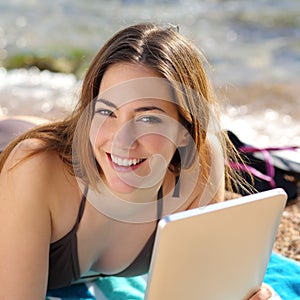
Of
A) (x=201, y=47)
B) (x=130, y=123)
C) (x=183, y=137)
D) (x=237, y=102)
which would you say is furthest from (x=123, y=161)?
(x=237, y=102)

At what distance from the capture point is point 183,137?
1890 mm

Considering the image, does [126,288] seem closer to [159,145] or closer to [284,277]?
[284,277]

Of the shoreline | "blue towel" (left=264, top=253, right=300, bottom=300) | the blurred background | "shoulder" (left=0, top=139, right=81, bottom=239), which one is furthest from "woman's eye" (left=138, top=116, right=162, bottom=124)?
the shoreline

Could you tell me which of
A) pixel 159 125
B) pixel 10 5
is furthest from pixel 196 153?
pixel 10 5

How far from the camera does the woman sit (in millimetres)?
1724

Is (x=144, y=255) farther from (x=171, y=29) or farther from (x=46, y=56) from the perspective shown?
(x=46, y=56)

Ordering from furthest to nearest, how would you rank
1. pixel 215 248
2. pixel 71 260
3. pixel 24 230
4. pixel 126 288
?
pixel 126 288 < pixel 71 260 < pixel 24 230 < pixel 215 248

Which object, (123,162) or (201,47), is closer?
(123,162)

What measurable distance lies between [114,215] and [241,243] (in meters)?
0.51

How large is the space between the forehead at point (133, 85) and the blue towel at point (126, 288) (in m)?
0.89

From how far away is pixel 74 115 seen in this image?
1.88m

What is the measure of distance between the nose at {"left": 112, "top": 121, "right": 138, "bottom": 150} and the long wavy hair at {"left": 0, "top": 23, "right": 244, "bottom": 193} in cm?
14

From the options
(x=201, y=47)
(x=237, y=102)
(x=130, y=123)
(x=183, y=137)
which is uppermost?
(x=130, y=123)

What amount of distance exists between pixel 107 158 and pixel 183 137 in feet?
0.87
